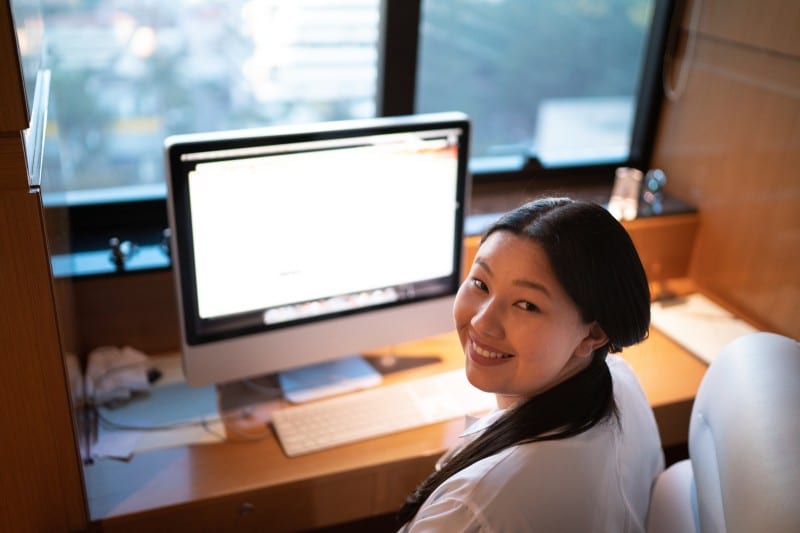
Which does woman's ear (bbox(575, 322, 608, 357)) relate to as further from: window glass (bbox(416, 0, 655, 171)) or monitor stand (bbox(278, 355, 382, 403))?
window glass (bbox(416, 0, 655, 171))

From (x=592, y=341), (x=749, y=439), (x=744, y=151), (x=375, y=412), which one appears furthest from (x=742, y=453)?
(x=744, y=151)

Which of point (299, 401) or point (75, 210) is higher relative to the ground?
point (75, 210)

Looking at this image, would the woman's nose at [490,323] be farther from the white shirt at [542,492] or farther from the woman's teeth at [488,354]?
the white shirt at [542,492]

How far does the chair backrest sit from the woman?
0.43 feet

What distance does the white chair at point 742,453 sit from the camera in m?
0.99

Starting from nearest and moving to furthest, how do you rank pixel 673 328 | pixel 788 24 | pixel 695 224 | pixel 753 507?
pixel 753 507
pixel 788 24
pixel 673 328
pixel 695 224

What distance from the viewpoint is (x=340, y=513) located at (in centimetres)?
152

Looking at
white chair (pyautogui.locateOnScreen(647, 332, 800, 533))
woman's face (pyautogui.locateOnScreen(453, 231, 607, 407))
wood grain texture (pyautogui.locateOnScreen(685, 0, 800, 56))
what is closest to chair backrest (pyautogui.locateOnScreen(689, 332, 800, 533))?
white chair (pyautogui.locateOnScreen(647, 332, 800, 533))

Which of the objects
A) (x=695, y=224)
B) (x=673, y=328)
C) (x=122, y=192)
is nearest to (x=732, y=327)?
(x=673, y=328)

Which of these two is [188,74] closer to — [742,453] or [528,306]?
[528,306]

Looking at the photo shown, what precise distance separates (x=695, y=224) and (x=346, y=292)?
3.87 feet

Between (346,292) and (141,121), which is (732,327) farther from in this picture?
(141,121)

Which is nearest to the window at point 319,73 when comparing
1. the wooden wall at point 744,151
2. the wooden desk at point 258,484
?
the wooden wall at point 744,151

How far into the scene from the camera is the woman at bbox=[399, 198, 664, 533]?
3.60 feet
